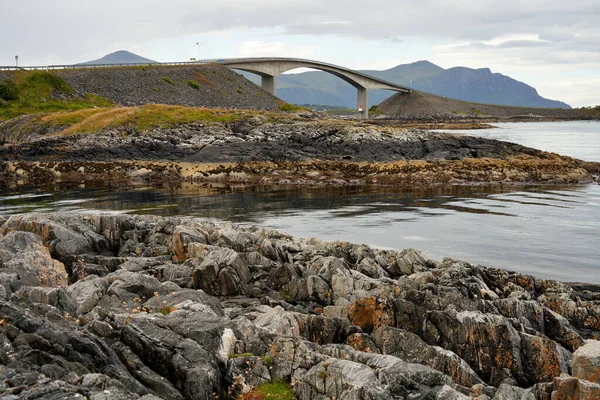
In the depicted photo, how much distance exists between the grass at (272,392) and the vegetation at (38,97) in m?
96.0

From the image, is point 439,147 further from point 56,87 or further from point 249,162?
point 56,87

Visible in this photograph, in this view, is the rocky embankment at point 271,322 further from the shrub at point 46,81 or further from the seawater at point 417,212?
the shrub at point 46,81

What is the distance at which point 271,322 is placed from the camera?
18234 millimetres

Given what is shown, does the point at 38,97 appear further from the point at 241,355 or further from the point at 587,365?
the point at 587,365

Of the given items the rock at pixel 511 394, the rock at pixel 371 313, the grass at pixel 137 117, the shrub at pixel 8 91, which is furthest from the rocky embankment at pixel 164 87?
the rock at pixel 511 394

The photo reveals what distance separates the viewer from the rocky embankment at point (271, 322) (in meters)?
13.8

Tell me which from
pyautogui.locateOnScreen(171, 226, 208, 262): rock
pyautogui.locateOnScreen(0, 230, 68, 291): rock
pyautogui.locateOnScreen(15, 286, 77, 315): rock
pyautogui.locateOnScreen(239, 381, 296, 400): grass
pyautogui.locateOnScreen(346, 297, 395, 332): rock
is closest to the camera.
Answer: pyautogui.locateOnScreen(239, 381, 296, 400): grass

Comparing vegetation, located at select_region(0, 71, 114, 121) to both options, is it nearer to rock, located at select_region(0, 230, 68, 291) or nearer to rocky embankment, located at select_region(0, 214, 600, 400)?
rock, located at select_region(0, 230, 68, 291)

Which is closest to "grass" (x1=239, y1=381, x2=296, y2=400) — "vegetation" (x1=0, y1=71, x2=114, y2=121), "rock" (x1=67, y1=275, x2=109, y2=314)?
"rock" (x1=67, y1=275, x2=109, y2=314)

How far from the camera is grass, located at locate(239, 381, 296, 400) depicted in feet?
47.2

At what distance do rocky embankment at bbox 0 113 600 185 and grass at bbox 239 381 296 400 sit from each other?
52.2 meters

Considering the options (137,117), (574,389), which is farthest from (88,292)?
(137,117)

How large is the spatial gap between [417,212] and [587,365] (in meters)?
31.7

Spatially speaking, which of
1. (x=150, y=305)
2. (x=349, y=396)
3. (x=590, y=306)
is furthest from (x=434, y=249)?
(x=349, y=396)
